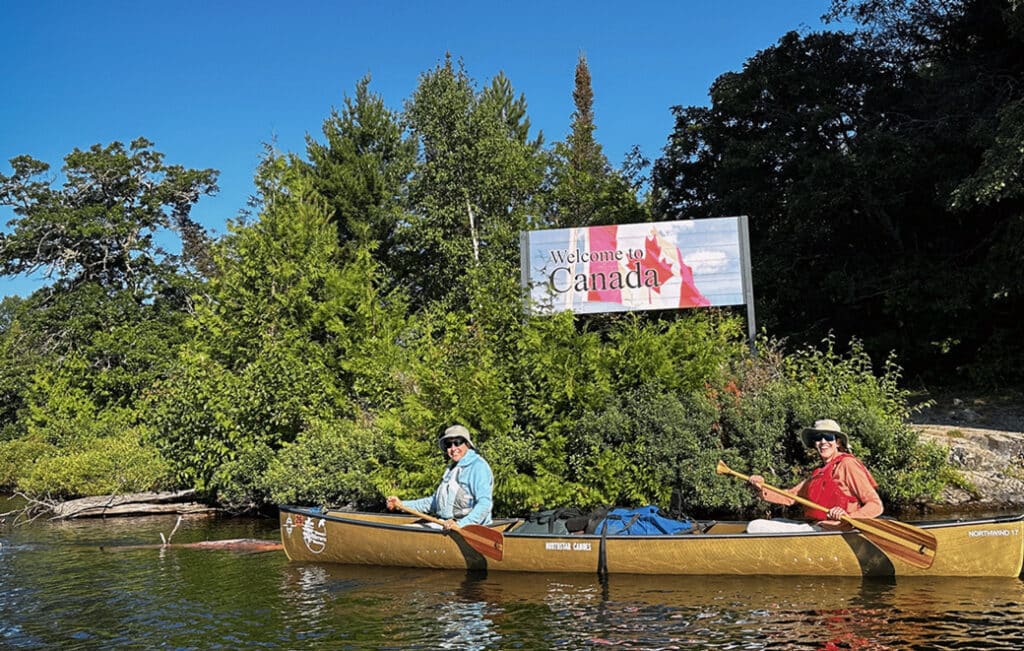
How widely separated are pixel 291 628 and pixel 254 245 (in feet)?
44.1

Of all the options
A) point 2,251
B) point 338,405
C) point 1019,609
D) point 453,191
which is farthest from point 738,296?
point 2,251

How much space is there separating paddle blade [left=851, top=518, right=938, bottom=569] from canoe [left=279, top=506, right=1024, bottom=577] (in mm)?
58

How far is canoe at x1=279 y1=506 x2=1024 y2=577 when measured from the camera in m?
9.94

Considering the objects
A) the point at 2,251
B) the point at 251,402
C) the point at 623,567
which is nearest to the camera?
the point at 623,567

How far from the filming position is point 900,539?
10031mm

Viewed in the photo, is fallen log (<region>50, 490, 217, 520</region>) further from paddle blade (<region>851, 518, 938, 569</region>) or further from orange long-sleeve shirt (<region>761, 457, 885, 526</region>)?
paddle blade (<region>851, 518, 938, 569</region>)

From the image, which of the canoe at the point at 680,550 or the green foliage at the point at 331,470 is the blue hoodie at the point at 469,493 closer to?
the canoe at the point at 680,550

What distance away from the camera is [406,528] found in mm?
11672

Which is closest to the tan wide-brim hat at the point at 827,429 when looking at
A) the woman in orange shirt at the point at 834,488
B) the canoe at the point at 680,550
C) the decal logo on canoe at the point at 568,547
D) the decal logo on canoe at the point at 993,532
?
the woman in orange shirt at the point at 834,488

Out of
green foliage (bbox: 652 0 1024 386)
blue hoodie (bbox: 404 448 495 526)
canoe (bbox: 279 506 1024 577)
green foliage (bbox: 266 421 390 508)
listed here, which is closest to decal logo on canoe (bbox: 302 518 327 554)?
canoe (bbox: 279 506 1024 577)

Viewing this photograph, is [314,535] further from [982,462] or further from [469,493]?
[982,462]

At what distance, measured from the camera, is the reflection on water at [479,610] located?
829 centimetres

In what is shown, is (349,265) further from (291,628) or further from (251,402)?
(291,628)

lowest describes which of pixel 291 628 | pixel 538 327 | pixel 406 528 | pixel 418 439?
pixel 291 628
